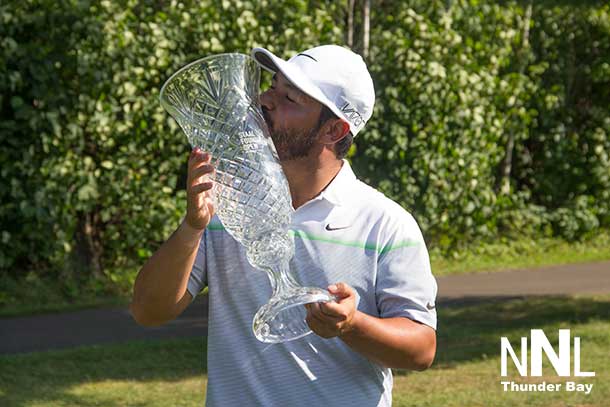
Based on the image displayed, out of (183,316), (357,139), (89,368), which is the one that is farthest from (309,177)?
(357,139)

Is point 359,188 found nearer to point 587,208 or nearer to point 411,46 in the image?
point 411,46

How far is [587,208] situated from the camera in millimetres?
12711

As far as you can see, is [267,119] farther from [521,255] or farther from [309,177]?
[521,255]

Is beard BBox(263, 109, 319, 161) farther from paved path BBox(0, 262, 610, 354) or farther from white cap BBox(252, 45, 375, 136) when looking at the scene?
paved path BBox(0, 262, 610, 354)

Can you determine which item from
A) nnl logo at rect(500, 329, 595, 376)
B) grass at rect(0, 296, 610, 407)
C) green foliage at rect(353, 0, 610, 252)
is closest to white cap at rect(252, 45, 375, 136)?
grass at rect(0, 296, 610, 407)

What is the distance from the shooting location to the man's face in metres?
2.86

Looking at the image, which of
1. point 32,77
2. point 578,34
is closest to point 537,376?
point 32,77

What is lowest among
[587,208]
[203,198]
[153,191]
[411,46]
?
[587,208]

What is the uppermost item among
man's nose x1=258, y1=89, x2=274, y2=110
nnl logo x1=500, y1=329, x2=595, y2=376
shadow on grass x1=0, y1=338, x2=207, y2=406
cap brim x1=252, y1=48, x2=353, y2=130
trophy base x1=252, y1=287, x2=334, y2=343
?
cap brim x1=252, y1=48, x2=353, y2=130

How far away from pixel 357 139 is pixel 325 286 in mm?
8199

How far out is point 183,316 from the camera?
361 inches

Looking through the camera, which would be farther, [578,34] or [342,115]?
[578,34]

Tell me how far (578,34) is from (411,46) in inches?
107

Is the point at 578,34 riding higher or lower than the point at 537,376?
higher
